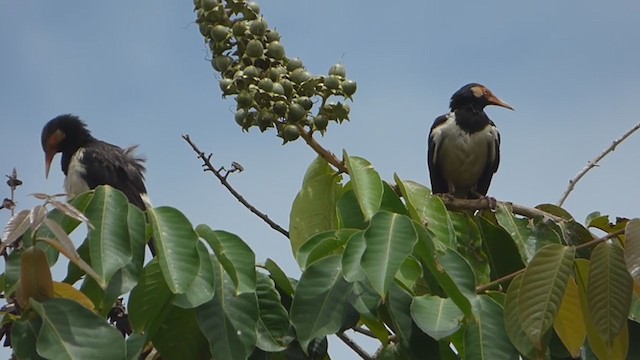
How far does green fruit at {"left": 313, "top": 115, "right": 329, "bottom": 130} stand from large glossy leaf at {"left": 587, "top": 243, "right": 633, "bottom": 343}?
3.55 ft

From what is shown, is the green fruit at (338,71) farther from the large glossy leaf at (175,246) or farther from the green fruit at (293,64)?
the large glossy leaf at (175,246)

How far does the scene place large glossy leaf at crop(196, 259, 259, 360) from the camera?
5.06 feet

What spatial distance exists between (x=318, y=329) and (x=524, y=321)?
308 mm

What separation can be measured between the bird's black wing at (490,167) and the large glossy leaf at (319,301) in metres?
3.94

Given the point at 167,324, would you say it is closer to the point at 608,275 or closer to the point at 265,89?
the point at 608,275

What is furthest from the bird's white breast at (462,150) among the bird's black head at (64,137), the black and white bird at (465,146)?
the bird's black head at (64,137)

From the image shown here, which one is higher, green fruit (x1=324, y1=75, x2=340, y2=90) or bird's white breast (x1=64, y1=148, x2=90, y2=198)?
bird's white breast (x1=64, y1=148, x2=90, y2=198)

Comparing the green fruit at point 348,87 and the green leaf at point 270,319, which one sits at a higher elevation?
the green fruit at point 348,87

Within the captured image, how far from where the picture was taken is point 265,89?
2521mm

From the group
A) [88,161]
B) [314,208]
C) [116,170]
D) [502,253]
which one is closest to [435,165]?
[116,170]

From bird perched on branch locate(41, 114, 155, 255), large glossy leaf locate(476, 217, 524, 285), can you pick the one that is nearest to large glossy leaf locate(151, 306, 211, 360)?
large glossy leaf locate(476, 217, 524, 285)

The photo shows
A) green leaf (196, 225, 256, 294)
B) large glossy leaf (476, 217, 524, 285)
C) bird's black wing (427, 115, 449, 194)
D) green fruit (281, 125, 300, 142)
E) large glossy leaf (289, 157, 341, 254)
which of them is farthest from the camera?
bird's black wing (427, 115, 449, 194)

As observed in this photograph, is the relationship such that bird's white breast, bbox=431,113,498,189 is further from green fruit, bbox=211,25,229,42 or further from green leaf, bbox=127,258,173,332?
green leaf, bbox=127,258,173,332

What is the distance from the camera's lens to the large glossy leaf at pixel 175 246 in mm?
1503
